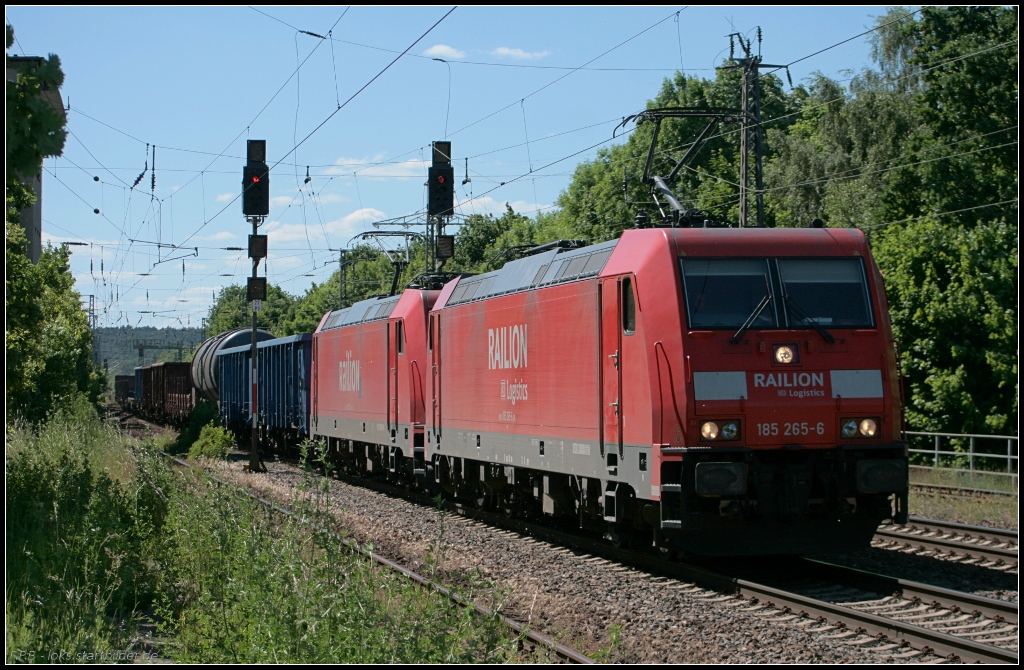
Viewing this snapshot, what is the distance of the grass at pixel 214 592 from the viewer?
711cm

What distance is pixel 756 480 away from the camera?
1034 centimetres

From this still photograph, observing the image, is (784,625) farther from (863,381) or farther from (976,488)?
(976,488)

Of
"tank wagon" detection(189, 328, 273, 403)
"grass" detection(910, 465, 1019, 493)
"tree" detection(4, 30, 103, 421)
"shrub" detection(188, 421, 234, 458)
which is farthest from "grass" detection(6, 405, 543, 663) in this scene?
"tank wagon" detection(189, 328, 273, 403)

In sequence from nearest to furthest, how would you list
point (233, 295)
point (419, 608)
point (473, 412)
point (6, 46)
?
1. point (6, 46)
2. point (419, 608)
3. point (473, 412)
4. point (233, 295)

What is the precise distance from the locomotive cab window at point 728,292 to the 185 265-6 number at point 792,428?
0.99m

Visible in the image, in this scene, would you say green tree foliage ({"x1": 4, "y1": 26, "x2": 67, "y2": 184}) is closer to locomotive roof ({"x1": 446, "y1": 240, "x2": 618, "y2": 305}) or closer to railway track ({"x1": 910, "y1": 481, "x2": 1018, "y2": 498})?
locomotive roof ({"x1": 446, "y1": 240, "x2": 618, "y2": 305})

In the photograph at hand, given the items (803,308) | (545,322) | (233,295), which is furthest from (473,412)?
(233,295)

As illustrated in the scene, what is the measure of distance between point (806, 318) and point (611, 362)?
209 cm

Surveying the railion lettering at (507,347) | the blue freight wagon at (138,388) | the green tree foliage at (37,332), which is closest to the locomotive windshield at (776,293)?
the railion lettering at (507,347)

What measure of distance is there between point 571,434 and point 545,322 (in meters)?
1.56

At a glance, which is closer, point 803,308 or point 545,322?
point 803,308

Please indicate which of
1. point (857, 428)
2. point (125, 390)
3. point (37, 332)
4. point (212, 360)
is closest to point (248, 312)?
point (125, 390)

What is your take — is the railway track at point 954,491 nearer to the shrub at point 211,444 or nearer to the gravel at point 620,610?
the gravel at point 620,610

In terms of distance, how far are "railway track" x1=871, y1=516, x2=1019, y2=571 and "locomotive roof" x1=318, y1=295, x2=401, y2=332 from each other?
35.0ft
